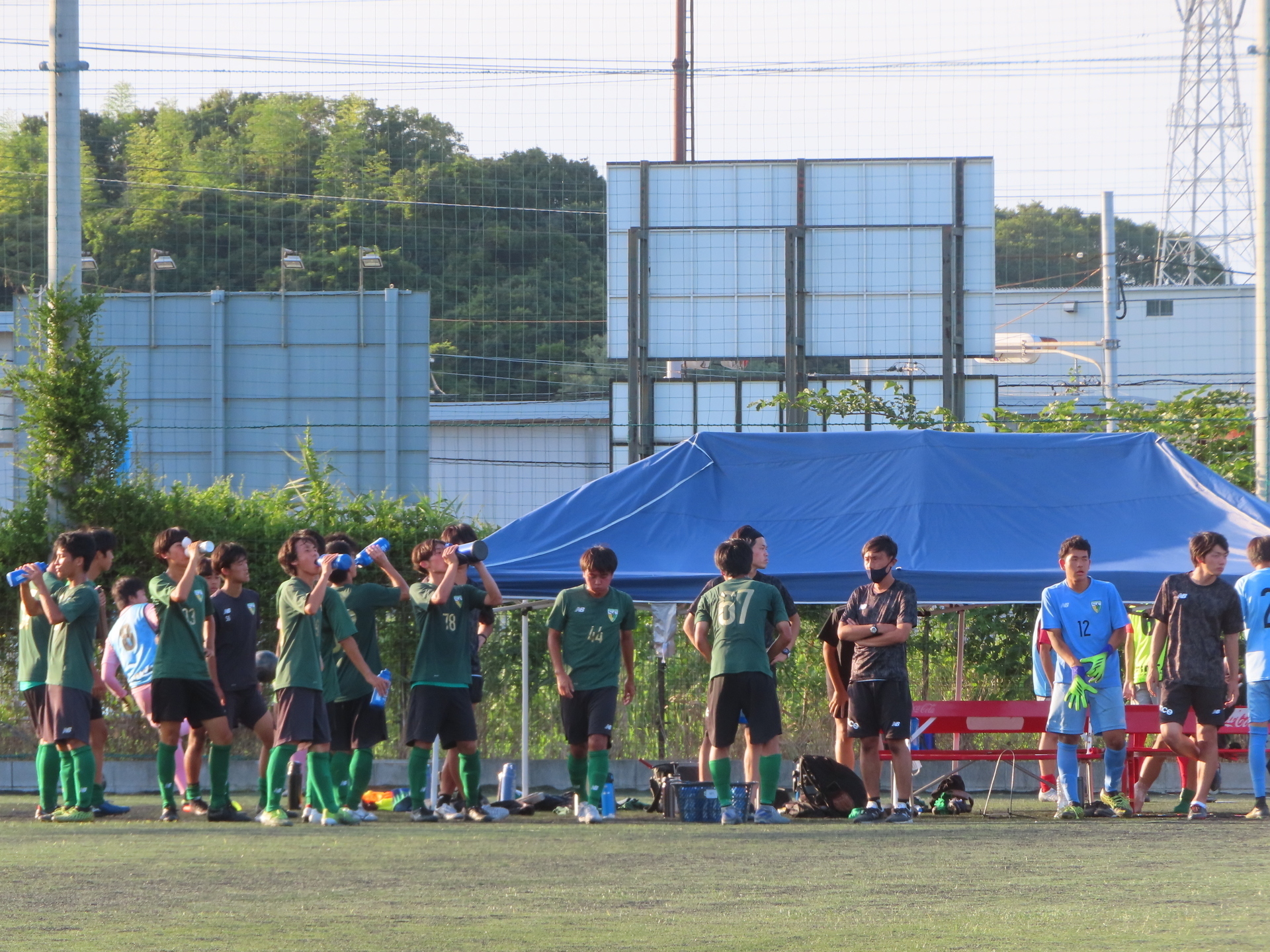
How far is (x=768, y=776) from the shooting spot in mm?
10102

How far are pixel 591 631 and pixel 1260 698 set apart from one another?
4.22 metres

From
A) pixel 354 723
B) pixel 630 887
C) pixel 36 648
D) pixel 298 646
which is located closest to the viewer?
pixel 630 887

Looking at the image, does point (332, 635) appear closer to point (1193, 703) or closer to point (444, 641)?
point (444, 641)

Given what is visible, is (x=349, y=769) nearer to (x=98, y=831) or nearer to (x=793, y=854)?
(x=98, y=831)

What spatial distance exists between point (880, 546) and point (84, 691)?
4.77m

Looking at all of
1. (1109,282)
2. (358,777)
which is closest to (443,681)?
(358,777)

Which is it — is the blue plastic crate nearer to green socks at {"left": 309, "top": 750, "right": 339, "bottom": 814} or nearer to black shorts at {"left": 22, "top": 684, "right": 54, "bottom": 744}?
green socks at {"left": 309, "top": 750, "right": 339, "bottom": 814}

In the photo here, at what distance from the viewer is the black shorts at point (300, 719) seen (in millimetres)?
9453

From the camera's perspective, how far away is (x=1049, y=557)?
38.4 ft

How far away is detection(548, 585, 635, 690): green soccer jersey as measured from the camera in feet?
34.4

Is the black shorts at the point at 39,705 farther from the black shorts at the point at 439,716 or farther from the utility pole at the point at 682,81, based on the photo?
the utility pole at the point at 682,81

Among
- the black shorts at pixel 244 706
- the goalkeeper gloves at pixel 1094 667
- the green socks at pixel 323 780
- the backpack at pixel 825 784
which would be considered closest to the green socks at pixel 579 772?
the backpack at pixel 825 784

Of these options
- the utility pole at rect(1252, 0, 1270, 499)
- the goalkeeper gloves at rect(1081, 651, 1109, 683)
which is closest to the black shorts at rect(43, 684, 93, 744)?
the goalkeeper gloves at rect(1081, 651, 1109, 683)

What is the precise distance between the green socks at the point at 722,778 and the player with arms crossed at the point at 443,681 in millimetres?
1429
